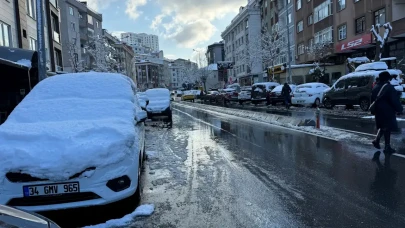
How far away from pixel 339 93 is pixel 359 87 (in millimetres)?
1666

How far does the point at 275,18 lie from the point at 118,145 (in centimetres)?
5675

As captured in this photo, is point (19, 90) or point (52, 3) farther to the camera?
point (52, 3)

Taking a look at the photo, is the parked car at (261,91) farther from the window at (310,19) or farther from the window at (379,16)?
the window at (310,19)

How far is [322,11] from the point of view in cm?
3903

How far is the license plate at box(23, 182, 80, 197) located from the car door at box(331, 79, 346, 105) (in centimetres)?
1820

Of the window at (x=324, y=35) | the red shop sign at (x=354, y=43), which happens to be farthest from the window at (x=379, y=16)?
the window at (x=324, y=35)

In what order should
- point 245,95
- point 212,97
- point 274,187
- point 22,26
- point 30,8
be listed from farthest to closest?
point 212,97 → point 245,95 → point 30,8 → point 22,26 → point 274,187

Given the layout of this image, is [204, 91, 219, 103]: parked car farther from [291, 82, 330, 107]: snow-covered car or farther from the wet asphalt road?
the wet asphalt road

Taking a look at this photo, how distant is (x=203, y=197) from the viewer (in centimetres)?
515

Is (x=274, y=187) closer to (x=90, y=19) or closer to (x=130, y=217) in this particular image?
(x=130, y=217)

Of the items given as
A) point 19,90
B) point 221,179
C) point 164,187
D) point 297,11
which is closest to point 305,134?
point 221,179

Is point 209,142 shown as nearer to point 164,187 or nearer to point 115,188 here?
point 164,187

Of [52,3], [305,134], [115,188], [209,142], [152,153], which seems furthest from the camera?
[52,3]

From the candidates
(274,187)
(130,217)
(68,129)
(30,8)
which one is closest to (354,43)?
(30,8)
